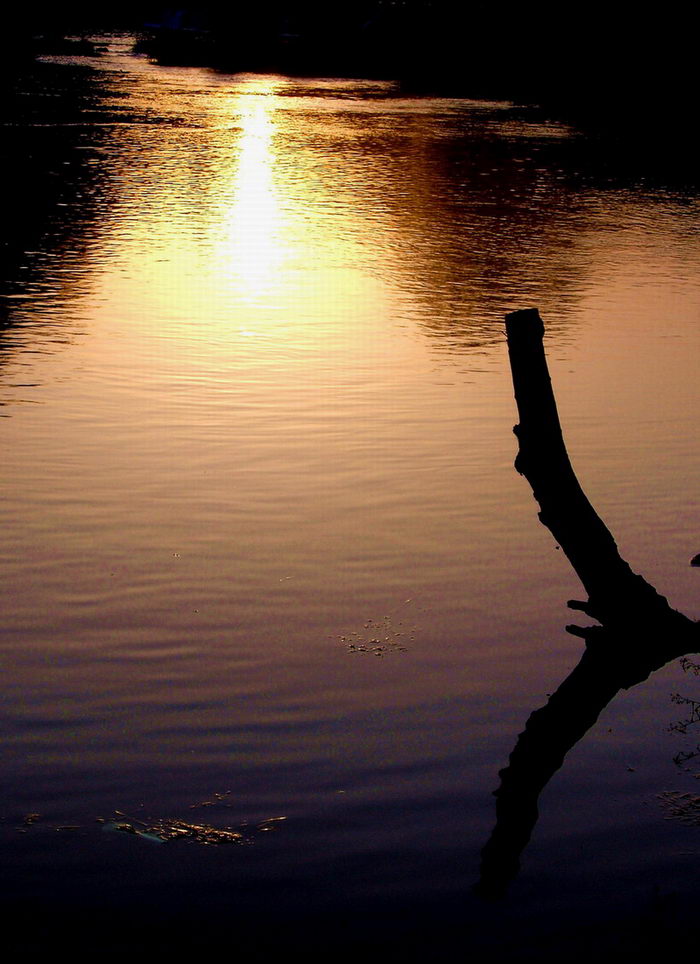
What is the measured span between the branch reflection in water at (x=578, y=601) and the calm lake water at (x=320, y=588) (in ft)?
0.46

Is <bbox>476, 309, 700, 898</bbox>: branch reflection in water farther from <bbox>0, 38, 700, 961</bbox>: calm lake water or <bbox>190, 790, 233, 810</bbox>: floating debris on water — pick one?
<bbox>190, 790, 233, 810</bbox>: floating debris on water

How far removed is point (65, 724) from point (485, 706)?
2.06 meters

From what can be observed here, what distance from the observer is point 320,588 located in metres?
8.00

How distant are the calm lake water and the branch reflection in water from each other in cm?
14

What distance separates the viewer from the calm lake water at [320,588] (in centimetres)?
513

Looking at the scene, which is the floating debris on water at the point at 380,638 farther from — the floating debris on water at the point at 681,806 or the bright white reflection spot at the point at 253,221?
the bright white reflection spot at the point at 253,221

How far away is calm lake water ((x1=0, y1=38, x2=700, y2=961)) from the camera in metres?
5.13

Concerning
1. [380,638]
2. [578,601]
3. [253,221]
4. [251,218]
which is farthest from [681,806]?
[251,218]

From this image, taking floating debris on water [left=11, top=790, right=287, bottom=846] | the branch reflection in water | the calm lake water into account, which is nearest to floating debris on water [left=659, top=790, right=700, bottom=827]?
the calm lake water

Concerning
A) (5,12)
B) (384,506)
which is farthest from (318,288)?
(5,12)

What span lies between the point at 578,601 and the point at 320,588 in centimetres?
171

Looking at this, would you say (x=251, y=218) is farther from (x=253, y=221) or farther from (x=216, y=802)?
(x=216, y=802)

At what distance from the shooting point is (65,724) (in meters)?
6.29

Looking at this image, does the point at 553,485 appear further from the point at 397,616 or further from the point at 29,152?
the point at 29,152
